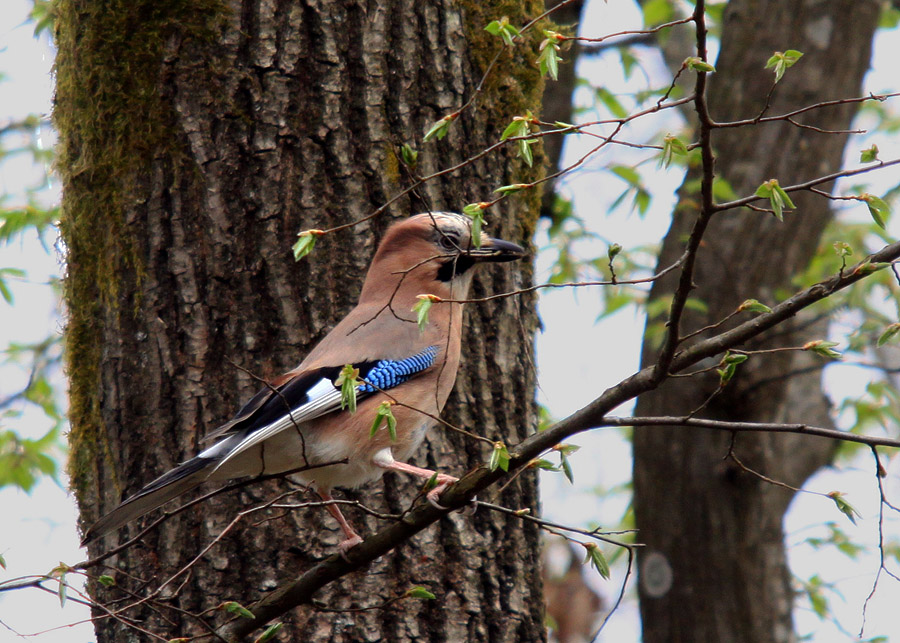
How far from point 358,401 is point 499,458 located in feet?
4.23

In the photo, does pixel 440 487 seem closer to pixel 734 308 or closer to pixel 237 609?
pixel 237 609

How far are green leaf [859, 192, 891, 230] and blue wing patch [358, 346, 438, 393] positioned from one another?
5.88 feet

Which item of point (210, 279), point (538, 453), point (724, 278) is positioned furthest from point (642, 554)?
point (538, 453)

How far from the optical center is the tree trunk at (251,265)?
131 inches

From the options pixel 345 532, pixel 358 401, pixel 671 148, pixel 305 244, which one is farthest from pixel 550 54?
pixel 345 532

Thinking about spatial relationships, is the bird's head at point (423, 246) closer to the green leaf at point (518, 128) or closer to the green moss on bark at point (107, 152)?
the green moss on bark at point (107, 152)

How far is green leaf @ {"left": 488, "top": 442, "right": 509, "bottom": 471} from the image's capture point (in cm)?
216

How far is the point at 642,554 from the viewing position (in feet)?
22.3

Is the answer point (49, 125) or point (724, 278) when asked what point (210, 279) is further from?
point (724, 278)

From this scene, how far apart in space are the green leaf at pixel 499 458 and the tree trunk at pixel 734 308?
4.34 m

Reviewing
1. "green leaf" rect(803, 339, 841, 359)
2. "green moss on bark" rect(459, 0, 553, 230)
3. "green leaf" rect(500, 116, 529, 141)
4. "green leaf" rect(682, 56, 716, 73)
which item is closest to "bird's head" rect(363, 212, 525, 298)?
"green moss on bark" rect(459, 0, 553, 230)

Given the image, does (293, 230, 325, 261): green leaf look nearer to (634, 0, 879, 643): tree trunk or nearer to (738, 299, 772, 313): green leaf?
(738, 299, 772, 313): green leaf

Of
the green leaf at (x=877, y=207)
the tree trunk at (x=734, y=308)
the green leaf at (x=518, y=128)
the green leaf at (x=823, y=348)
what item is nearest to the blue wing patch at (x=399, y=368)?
the green leaf at (x=518, y=128)

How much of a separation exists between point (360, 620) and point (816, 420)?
616 cm
